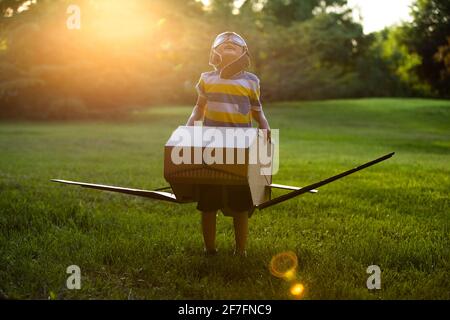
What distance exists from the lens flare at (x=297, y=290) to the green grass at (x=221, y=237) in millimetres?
62

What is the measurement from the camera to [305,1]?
58.1m

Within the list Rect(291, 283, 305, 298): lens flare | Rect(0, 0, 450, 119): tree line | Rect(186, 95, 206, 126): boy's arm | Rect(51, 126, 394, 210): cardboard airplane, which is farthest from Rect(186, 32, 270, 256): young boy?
Rect(0, 0, 450, 119): tree line

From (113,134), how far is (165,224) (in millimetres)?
16761

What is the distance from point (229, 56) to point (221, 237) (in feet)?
6.19

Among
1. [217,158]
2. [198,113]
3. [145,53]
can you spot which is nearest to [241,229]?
[217,158]

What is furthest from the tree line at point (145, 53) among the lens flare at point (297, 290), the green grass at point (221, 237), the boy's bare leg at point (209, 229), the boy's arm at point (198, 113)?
the lens flare at point (297, 290)

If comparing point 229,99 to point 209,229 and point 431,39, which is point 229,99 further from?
point 431,39

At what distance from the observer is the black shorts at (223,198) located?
4.14m

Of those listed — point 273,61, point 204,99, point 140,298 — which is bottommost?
point 140,298

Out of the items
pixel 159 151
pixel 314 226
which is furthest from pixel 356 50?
pixel 314 226

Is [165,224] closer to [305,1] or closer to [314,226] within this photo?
[314,226]

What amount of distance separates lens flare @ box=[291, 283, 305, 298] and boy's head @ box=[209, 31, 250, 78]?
68.1 inches

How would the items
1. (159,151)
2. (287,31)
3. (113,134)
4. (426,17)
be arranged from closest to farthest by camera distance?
(159,151)
(113,134)
(426,17)
(287,31)

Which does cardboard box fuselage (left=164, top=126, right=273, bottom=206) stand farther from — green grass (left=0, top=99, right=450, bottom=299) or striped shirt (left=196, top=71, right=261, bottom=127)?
green grass (left=0, top=99, right=450, bottom=299)
